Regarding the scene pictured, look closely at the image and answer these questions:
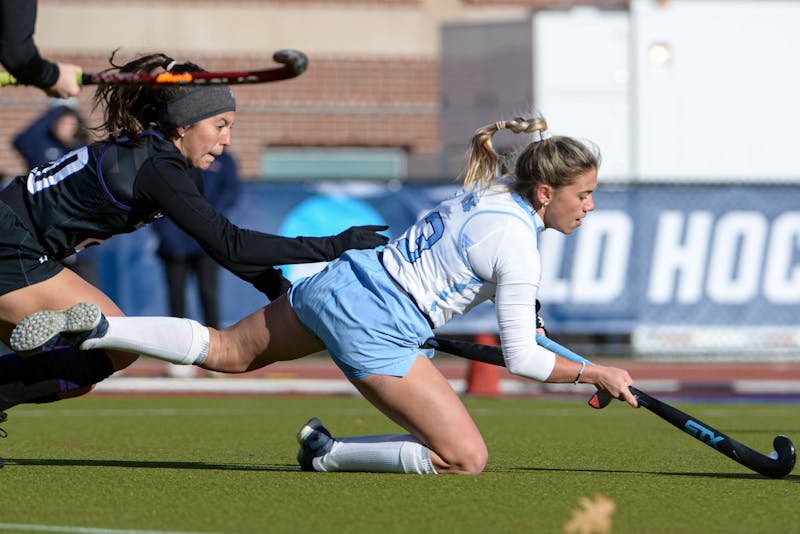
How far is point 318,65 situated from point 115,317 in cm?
1337

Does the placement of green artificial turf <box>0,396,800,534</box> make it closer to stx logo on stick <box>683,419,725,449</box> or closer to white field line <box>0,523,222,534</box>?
white field line <box>0,523,222,534</box>

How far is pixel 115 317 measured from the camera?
19.6 feet

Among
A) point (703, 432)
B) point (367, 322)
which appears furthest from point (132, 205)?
point (703, 432)

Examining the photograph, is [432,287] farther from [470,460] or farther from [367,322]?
[470,460]

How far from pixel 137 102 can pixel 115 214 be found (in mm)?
462

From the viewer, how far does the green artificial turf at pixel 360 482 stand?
4.75 meters

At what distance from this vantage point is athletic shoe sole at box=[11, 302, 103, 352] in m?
5.53

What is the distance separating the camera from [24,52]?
17.1ft

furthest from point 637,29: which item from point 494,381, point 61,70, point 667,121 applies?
point 61,70

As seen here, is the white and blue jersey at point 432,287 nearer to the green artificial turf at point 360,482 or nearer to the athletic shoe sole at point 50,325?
the green artificial turf at point 360,482

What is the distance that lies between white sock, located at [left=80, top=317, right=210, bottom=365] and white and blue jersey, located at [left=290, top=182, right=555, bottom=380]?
15.7 inches

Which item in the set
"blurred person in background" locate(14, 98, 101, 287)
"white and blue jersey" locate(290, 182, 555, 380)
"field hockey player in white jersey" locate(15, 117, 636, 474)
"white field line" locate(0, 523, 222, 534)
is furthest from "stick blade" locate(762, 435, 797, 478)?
"blurred person in background" locate(14, 98, 101, 287)

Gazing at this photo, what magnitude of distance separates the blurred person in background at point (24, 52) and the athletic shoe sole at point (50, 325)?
31.4 inches

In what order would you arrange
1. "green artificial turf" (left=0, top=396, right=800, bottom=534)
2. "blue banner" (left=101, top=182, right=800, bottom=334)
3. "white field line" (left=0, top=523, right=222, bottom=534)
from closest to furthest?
1. "white field line" (left=0, top=523, right=222, bottom=534)
2. "green artificial turf" (left=0, top=396, right=800, bottom=534)
3. "blue banner" (left=101, top=182, right=800, bottom=334)
